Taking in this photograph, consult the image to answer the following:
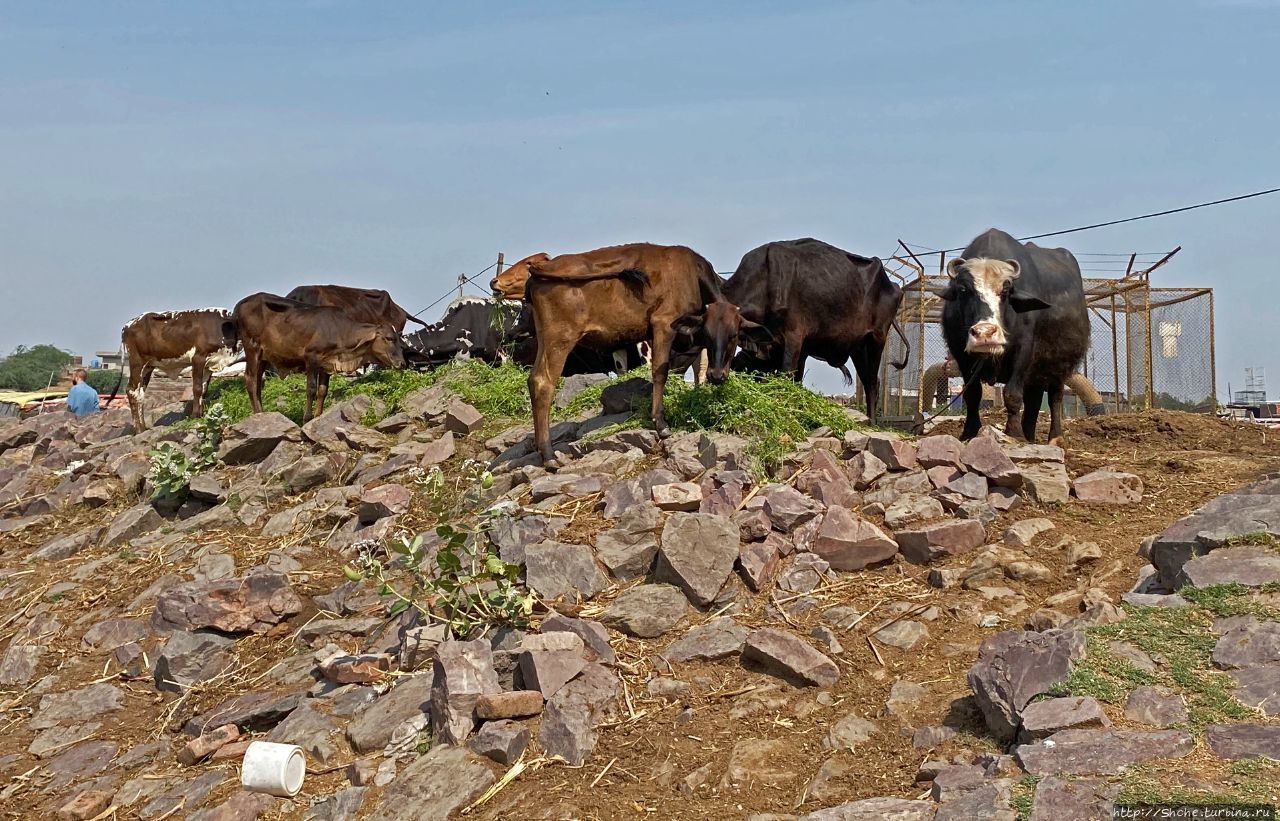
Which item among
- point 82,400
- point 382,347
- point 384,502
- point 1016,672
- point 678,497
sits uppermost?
point 382,347

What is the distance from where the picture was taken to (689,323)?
9094 millimetres

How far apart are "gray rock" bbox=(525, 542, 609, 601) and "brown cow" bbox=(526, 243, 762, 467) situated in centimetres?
192

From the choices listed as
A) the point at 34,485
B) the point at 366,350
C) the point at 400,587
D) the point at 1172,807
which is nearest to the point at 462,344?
the point at 366,350

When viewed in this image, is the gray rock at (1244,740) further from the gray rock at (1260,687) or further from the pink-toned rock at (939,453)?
the pink-toned rock at (939,453)

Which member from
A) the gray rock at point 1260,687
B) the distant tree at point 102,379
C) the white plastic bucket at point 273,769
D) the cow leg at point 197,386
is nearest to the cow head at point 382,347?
the cow leg at point 197,386

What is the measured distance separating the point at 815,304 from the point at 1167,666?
5674mm

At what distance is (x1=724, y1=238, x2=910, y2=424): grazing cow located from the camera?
10.3 meters

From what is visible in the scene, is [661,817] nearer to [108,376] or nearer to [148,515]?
[148,515]

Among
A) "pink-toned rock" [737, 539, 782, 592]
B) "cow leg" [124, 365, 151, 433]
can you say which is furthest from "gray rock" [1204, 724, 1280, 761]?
"cow leg" [124, 365, 151, 433]

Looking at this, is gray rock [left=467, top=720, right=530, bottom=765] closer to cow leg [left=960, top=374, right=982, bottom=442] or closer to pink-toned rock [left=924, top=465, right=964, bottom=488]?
pink-toned rock [left=924, top=465, right=964, bottom=488]

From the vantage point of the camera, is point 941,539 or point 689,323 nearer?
point 941,539

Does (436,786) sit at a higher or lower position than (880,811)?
lower

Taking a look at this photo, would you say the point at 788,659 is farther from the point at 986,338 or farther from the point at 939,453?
the point at 986,338

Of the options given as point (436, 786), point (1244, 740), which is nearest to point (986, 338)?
point (1244, 740)
